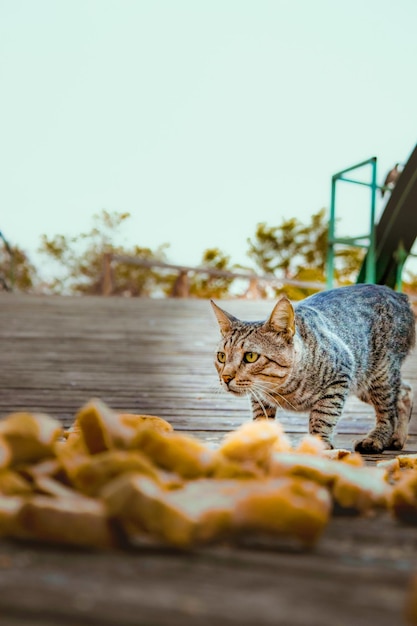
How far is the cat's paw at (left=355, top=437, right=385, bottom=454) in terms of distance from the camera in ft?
9.08

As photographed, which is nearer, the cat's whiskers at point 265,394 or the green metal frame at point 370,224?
the cat's whiskers at point 265,394

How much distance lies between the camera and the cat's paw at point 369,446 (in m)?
2.77

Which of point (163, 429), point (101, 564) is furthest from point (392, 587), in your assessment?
point (163, 429)

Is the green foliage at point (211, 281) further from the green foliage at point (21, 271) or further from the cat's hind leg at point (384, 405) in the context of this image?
the cat's hind leg at point (384, 405)

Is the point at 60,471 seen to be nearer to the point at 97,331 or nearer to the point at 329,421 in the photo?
the point at 329,421

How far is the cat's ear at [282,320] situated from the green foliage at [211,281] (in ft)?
37.4

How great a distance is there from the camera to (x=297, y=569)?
0.63 metres

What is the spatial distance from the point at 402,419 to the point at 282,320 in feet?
2.66

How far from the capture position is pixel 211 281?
49.5ft

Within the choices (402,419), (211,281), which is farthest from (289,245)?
(402,419)

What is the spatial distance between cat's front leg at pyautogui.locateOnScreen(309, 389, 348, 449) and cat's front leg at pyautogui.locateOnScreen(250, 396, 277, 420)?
0.55 ft

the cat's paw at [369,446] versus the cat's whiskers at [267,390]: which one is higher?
the cat's whiskers at [267,390]

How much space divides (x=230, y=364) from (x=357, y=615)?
2019 millimetres

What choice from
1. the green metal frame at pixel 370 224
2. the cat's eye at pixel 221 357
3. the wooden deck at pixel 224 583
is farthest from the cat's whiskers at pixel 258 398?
the green metal frame at pixel 370 224
